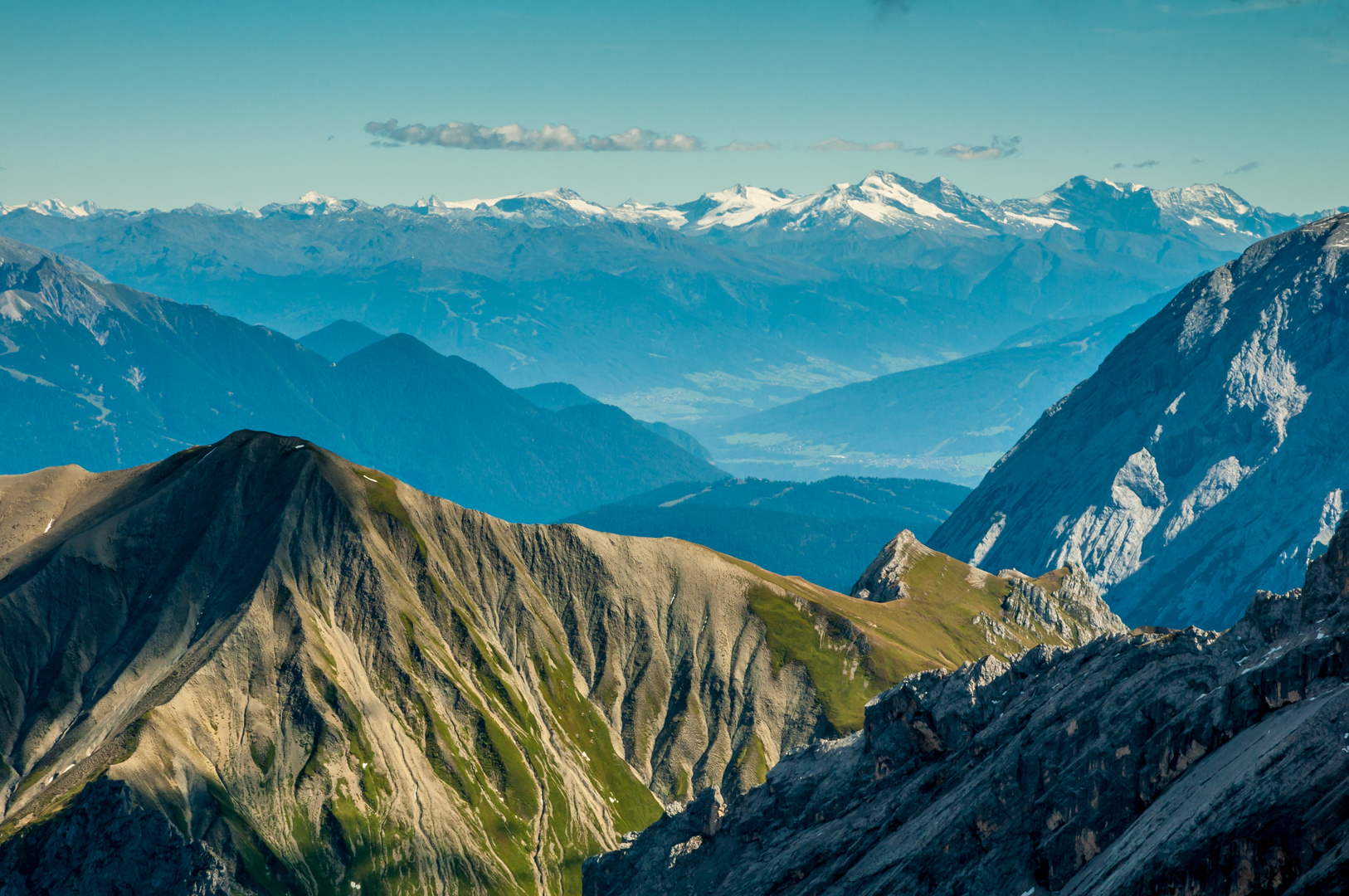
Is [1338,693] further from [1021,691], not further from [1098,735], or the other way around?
[1021,691]

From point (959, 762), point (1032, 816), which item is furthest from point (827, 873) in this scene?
point (1032, 816)

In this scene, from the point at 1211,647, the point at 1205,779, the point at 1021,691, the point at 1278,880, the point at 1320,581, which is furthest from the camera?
the point at 1021,691

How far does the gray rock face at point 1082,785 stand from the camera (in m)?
87.1

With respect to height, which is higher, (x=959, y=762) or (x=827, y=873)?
(x=959, y=762)

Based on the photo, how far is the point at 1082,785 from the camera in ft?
375

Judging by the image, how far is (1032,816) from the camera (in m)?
118

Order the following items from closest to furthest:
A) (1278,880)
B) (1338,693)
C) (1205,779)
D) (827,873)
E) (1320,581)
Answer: (1278,880) < (1338,693) < (1205,779) < (1320,581) < (827,873)

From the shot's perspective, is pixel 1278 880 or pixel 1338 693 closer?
pixel 1278 880

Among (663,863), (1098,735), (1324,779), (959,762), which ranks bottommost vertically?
(663,863)

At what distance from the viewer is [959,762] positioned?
14088cm

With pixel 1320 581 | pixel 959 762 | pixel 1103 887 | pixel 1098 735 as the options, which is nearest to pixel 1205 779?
pixel 1103 887

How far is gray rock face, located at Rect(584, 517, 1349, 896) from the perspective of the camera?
87.1m

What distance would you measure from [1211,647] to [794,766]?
57.8 m

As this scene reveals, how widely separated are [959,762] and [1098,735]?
24.3 metres
